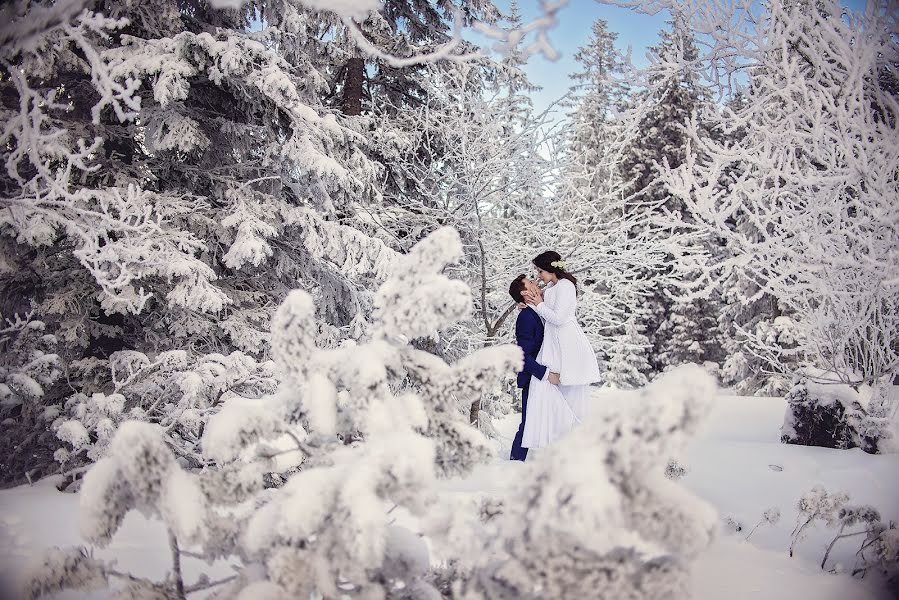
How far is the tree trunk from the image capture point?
8.52 m

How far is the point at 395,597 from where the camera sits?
1622 millimetres

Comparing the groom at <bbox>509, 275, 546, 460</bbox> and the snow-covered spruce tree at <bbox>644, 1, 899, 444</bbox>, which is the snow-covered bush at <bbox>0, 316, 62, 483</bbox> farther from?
the snow-covered spruce tree at <bbox>644, 1, 899, 444</bbox>

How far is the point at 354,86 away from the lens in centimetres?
859

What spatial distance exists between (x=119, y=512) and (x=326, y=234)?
Answer: 4.97 metres

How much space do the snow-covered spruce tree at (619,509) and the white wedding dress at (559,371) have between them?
390 cm

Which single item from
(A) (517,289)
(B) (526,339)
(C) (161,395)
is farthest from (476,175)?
(C) (161,395)

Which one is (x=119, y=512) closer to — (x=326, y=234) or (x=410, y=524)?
(x=410, y=524)

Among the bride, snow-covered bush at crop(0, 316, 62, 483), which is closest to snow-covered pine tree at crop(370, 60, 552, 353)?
the bride

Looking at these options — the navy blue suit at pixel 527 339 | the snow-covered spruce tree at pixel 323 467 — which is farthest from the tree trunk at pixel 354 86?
the snow-covered spruce tree at pixel 323 467

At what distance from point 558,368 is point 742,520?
2.11m

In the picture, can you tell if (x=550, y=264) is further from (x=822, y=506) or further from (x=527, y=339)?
(x=822, y=506)

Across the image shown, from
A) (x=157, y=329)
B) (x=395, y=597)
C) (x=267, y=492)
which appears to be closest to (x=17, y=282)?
(x=157, y=329)

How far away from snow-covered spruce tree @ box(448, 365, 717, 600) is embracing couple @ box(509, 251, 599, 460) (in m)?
3.85

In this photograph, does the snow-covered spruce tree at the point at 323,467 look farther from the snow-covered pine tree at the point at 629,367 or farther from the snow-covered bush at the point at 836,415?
the snow-covered pine tree at the point at 629,367
